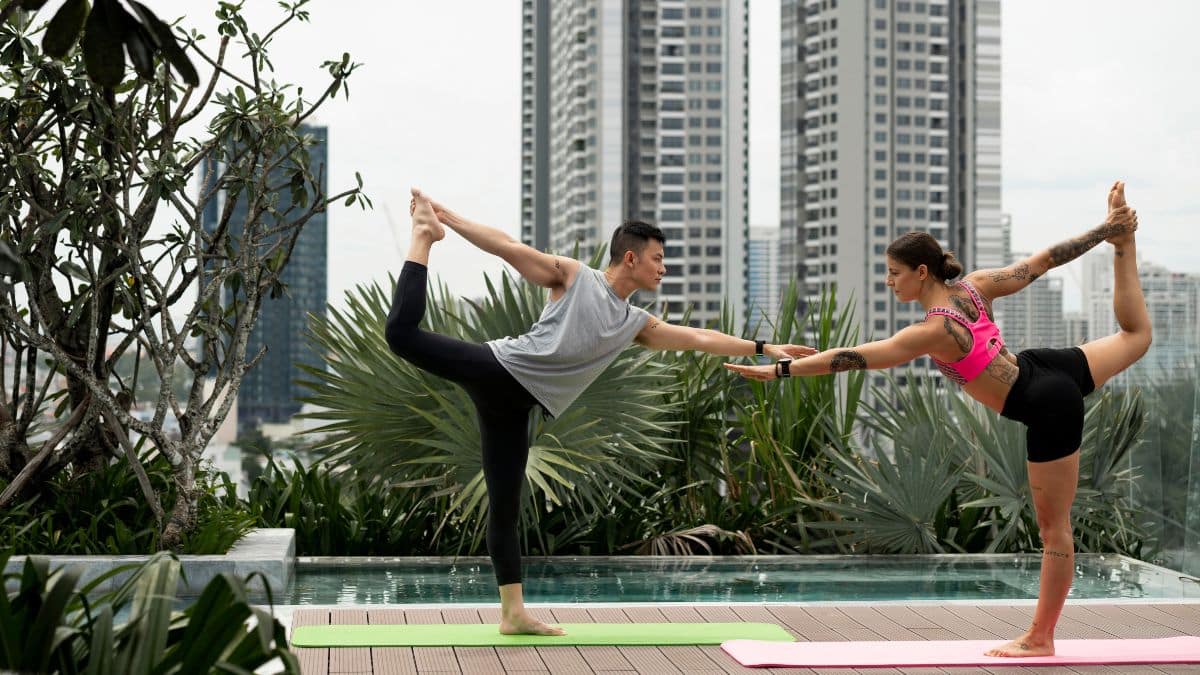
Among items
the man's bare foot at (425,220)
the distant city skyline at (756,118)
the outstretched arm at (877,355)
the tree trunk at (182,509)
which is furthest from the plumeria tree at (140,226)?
the outstretched arm at (877,355)

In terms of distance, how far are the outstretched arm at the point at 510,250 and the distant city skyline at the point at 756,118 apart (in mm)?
253

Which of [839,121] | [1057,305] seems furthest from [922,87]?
[1057,305]

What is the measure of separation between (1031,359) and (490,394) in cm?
178

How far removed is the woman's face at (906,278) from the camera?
420 cm

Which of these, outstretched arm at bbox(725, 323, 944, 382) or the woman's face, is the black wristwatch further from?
the woman's face

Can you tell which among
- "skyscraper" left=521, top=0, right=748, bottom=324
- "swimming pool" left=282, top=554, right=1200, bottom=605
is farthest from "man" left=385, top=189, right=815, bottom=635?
"skyscraper" left=521, top=0, right=748, bottom=324

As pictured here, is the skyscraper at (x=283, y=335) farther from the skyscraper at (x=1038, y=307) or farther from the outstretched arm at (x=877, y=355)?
the skyscraper at (x=1038, y=307)

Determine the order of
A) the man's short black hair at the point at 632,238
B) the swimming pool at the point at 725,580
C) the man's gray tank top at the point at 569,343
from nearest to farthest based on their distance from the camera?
1. the man's gray tank top at the point at 569,343
2. the man's short black hair at the point at 632,238
3. the swimming pool at the point at 725,580

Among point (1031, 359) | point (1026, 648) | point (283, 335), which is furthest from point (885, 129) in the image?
point (1026, 648)

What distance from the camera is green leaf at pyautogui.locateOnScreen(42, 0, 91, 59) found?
2.05m

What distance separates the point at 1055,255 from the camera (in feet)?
14.3

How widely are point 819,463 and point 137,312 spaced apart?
3.70 metres

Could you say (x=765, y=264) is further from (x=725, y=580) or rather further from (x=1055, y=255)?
(x=1055, y=255)

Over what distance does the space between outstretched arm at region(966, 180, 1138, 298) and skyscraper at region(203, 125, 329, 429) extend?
128 inches
